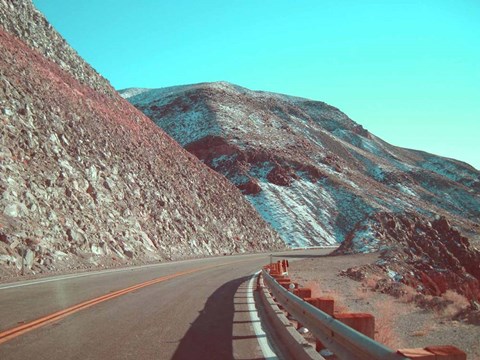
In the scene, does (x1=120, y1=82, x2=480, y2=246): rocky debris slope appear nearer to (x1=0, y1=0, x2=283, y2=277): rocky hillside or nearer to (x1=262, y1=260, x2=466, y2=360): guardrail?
(x1=0, y1=0, x2=283, y2=277): rocky hillside

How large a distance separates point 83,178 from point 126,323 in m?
21.5

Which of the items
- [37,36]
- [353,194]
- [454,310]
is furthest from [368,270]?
[353,194]

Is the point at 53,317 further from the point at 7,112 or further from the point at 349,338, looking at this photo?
the point at 7,112

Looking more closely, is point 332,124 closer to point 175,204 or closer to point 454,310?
point 175,204

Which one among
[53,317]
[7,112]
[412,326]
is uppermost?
[7,112]

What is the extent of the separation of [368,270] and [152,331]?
20.8m

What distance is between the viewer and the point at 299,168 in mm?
79500

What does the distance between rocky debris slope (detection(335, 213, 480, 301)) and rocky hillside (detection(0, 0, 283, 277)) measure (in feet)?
41.3

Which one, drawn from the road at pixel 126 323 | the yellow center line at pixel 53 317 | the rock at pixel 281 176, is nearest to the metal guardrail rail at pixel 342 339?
the road at pixel 126 323

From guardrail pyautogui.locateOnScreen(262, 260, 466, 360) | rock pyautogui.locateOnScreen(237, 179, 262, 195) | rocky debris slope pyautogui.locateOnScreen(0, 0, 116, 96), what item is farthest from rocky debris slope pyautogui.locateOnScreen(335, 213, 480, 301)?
rocky debris slope pyautogui.locateOnScreen(0, 0, 116, 96)

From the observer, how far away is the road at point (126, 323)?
6027 mm

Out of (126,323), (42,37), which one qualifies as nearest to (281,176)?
(42,37)

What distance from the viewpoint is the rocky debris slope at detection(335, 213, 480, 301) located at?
25828 mm

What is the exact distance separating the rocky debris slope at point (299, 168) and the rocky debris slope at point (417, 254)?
1604cm
